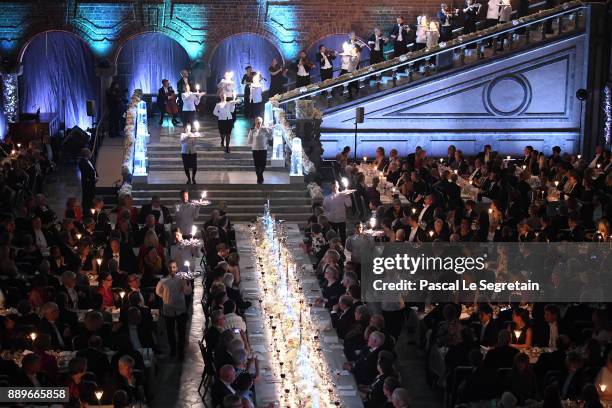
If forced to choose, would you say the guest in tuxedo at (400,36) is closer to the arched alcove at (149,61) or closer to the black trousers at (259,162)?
the arched alcove at (149,61)

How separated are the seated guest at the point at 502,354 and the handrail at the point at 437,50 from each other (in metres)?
15.2

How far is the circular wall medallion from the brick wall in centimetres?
497

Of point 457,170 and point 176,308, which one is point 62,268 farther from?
point 457,170

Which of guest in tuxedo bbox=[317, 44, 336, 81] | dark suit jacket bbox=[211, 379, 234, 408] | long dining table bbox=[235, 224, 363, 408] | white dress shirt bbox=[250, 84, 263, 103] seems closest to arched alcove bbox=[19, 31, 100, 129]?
white dress shirt bbox=[250, 84, 263, 103]

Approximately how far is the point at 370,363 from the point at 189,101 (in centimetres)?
1463

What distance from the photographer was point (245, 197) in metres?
23.6

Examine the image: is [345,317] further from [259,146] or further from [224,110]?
[224,110]

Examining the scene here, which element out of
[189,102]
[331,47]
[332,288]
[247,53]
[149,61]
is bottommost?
[332,288]

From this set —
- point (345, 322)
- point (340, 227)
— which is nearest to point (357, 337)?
point (345, 322)

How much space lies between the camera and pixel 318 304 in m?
16.2

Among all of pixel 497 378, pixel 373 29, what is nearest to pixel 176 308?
pixel 497 378

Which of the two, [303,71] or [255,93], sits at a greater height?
[303,71]

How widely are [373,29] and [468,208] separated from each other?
13.3 meters

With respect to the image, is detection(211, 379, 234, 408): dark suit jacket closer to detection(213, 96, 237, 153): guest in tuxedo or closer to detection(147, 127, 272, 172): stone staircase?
detection(147, 127, 272, 172): stone staircase
